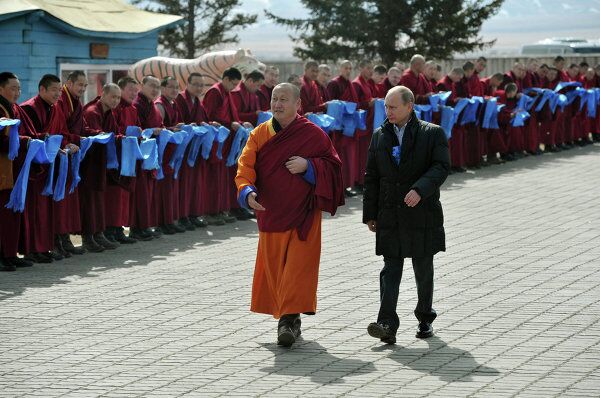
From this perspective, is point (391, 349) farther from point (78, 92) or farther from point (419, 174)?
point (78, 92)

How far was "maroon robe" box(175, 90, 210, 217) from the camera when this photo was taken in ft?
49.4

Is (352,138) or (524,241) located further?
(352,138)

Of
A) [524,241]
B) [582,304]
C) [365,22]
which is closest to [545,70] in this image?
[365,22]

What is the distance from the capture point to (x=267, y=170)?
9055 millimetres

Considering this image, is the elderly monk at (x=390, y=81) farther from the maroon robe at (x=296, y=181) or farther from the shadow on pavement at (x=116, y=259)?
the maroon robe at (x=296, y=181)

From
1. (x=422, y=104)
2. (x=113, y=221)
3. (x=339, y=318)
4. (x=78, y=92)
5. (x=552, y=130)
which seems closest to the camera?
(x=339, y=318)

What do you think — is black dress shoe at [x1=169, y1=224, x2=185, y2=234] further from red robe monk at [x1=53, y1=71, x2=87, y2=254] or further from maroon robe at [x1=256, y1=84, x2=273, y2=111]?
maroon robe at [x1=256, y1=84, x2=273, y2=111]

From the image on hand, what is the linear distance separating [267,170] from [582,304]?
2717 millimetres

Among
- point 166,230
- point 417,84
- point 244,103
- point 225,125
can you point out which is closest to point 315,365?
point 166,230

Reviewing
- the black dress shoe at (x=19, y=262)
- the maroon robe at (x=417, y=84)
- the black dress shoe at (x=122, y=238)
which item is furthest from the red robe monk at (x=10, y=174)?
the maroon robe at (x=417, y=84)

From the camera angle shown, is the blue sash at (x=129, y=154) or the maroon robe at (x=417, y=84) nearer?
the blue sash at (x=129, y=154)

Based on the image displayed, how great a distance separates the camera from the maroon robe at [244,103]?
16.1 m

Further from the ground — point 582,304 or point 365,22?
point 365,22

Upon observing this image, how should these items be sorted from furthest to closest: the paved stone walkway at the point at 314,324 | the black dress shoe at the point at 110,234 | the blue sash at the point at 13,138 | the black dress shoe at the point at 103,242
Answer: the black dress shoe at the point at 110,234 → the black dress shoe at the point at 103,242 → the blue sash at the point at 13,138 → the paved stone walkway at the point at 314,324
